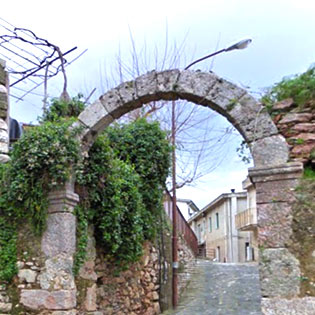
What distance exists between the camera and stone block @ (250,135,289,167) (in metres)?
4.32

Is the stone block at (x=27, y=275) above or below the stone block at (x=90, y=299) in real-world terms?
above

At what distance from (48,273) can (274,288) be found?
7.69 feet

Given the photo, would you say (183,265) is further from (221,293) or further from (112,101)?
(112,101)

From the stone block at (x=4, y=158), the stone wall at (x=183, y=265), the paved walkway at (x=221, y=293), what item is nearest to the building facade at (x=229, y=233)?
the paved walkway at (x=221, y=293)

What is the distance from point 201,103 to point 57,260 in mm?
2234

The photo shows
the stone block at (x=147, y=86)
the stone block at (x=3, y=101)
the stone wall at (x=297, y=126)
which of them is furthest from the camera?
the stone block at (x=3, y=101)

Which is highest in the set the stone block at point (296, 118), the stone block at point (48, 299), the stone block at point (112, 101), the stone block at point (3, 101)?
the stone block at point (3, 101)

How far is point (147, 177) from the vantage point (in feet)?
25.4

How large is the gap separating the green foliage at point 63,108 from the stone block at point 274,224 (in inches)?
117

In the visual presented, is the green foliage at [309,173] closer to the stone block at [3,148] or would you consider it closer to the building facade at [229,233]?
the stone block at [3,148]

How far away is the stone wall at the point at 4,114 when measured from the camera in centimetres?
607

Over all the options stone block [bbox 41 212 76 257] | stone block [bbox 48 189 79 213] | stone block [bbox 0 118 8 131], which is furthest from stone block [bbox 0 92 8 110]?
stone block [bbox 41 212 76 257]

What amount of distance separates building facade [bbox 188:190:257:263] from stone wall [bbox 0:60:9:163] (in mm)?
21226

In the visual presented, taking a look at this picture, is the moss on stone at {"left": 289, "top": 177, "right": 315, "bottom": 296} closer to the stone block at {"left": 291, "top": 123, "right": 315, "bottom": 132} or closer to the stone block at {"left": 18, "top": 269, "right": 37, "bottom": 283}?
the stone block at {"left": 291, "top": 123, "right": 315, "bottom": 132}
